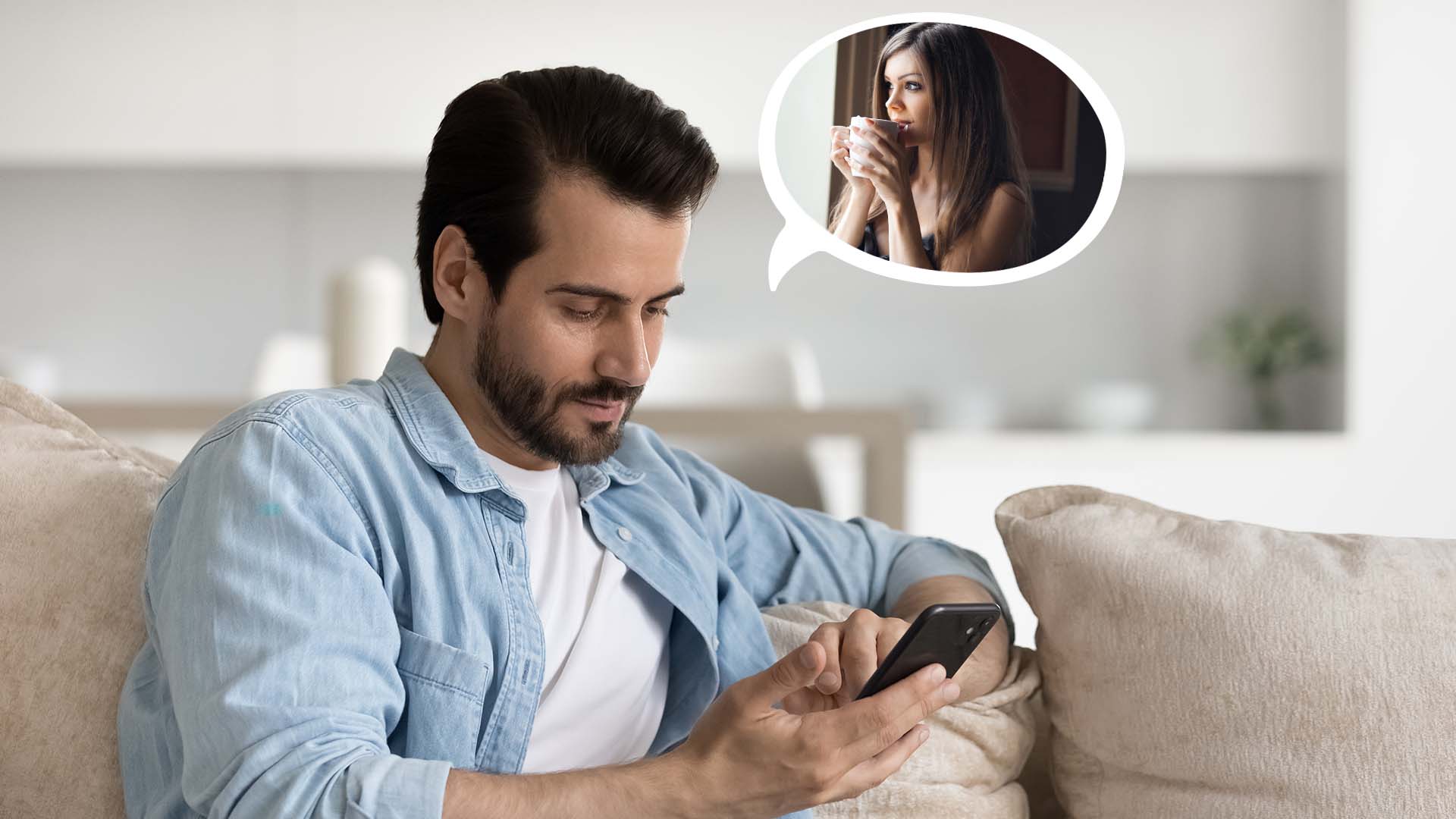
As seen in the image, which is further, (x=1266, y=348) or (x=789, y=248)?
(x=1266, y=348)

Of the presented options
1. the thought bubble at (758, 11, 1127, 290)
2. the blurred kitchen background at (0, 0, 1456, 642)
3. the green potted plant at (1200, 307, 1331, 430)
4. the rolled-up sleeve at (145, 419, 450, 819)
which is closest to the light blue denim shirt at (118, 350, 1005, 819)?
the rolled-up sleeve at (145, 419, 450, 819)

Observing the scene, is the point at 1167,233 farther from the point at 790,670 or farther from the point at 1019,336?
the point at 790,670

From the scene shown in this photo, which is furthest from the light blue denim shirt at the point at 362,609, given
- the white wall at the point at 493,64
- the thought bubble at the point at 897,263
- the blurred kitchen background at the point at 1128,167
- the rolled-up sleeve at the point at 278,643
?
the white wall at the point at 493,64

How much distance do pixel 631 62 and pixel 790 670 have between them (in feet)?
11.1

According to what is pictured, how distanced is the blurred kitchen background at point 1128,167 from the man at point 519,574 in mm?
2465

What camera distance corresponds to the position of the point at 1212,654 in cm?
107

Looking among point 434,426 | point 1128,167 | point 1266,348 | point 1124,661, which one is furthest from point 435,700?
point 1266,348

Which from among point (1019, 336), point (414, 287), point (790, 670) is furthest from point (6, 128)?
point (790, 670)

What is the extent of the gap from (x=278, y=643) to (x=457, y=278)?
0.38m

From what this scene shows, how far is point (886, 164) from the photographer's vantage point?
1235 mm

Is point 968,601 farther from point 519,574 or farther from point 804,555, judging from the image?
point 519,574

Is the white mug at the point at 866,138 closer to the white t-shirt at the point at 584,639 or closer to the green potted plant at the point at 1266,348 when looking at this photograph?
the white t-shirt at the point at 584,639

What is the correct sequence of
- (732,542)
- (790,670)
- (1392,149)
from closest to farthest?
(790,670) < (732,542) < (1392,149)

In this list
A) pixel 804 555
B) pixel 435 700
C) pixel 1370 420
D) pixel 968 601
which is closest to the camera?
pixel 435 700
